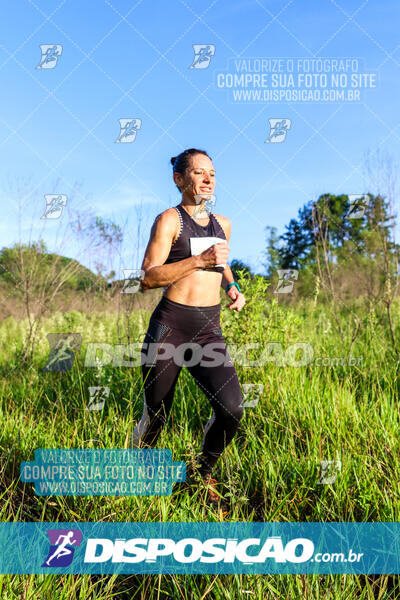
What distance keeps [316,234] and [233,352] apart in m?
2.04

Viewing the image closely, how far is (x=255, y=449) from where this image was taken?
9.57ft

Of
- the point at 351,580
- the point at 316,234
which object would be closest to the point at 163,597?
the point at 351,580

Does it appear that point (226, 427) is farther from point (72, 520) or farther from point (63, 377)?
point (63, 377)

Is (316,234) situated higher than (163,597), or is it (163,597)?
(316,234)

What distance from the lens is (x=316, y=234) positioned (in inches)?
199

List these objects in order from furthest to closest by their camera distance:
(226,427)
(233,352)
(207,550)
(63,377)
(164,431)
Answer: (63,377)
(233,352)
(164,431)
(226,427)
(207,550)

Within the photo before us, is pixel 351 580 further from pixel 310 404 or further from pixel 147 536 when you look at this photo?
pixel 310 404

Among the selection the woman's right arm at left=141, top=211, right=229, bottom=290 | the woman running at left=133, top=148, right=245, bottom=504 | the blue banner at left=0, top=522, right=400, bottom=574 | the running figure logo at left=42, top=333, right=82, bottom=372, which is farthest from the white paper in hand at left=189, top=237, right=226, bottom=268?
the running figure logo at left=42, top=333, right=82, bottom=372

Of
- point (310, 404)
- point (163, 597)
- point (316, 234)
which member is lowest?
point (163, 597)

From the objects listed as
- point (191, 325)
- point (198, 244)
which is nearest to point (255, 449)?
point (191, 325)

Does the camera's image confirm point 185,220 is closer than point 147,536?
No

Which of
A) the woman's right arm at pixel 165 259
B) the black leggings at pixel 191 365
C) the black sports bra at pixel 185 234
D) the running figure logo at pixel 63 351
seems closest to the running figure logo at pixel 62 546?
the black leggings at pixel 191 365

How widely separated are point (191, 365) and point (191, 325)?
256 millimetres

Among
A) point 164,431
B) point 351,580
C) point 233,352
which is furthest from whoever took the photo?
point 233,352
